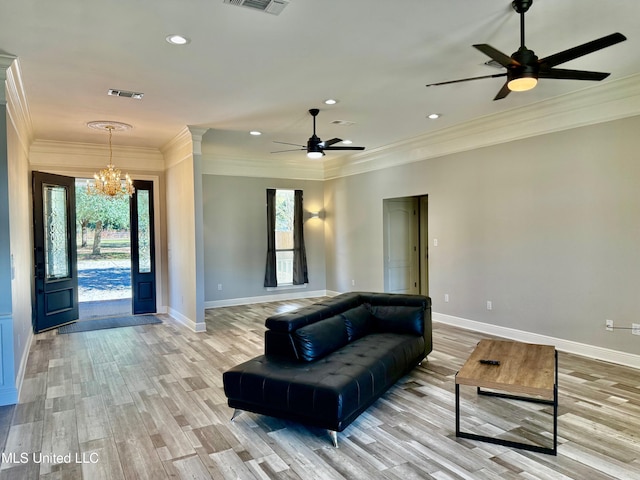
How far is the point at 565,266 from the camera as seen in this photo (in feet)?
16.3

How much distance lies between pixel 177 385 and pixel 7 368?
1463 millimetres

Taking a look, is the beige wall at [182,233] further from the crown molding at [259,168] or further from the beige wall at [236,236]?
the crown molding at [259,168]

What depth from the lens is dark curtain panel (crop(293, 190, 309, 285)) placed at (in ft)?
29.7

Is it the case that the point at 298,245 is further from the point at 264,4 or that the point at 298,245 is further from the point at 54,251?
the point at 264,4

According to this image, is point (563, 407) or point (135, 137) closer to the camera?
point (563, 407)

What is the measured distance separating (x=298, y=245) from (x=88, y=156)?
431 centimetres

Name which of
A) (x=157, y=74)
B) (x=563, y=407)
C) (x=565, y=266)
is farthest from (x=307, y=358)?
(x=565, y=266)

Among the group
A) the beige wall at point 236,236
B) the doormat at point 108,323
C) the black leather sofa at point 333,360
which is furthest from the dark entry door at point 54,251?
the black leather sofa at point 333,360

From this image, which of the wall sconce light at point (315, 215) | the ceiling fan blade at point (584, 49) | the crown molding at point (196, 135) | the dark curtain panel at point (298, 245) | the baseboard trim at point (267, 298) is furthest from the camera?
the wall sconce light at point (315, 215)

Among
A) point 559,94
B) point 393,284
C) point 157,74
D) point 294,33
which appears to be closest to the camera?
point 294,33

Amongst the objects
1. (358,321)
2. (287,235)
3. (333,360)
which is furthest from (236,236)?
(333,360)

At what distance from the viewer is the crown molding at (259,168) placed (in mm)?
8133

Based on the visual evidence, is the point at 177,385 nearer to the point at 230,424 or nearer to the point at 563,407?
the point at 230,424

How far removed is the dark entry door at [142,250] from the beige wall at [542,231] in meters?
4.62
